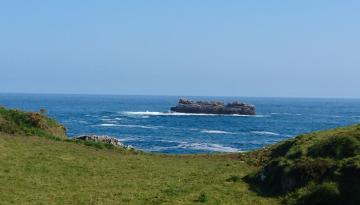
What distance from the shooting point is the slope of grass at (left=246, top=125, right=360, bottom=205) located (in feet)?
92.9

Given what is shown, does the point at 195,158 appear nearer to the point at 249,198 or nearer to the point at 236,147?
the point at 249,198

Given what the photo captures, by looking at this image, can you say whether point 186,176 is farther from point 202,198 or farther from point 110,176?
point 202,198

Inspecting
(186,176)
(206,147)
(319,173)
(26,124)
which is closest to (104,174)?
(186,176)

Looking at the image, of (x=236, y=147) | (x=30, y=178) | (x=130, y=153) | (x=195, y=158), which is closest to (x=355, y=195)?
(x=30, y=178)

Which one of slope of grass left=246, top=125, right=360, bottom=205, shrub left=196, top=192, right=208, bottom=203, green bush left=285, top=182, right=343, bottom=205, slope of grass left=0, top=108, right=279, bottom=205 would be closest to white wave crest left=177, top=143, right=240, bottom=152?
slope of grass left=0, top=108, right=279, bottom=205

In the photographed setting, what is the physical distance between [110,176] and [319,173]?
49.1 feet

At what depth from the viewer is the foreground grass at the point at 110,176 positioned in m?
30.3

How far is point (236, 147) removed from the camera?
91812mm

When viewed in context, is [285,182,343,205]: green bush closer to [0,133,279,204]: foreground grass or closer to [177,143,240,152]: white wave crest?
[0,133,279,204]: foreground grass

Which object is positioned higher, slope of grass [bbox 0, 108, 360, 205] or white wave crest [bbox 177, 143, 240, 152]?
slope of grass [bbox 0, 108, 360, 205]

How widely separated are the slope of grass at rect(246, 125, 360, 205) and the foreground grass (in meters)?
1.53

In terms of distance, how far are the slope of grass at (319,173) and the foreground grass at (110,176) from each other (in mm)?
1531

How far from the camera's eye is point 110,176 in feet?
125

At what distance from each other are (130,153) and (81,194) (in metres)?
22.2
